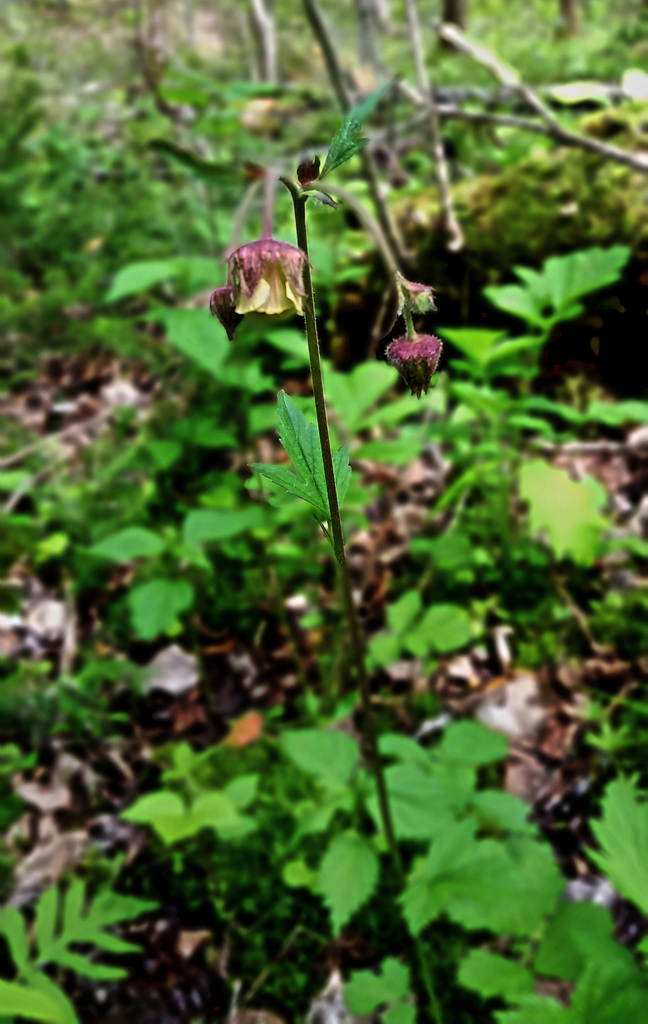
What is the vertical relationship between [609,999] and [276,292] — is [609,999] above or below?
below

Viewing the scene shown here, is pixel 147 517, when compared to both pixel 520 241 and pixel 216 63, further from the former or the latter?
pixel 216 63

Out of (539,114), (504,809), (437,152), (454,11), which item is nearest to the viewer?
(504,809)

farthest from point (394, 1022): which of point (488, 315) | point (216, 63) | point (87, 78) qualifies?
point (216, 63)

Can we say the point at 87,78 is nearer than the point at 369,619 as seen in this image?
No

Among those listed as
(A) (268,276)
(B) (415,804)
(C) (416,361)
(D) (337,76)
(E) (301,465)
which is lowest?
(B) (415,804)

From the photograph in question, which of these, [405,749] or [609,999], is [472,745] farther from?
[609,999]

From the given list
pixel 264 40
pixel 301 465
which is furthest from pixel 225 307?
pixel 264 40

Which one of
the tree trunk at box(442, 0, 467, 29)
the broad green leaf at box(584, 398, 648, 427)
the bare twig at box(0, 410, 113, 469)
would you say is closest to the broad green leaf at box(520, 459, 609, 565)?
the broad green leaf at box(584, 398, 648, 427)
